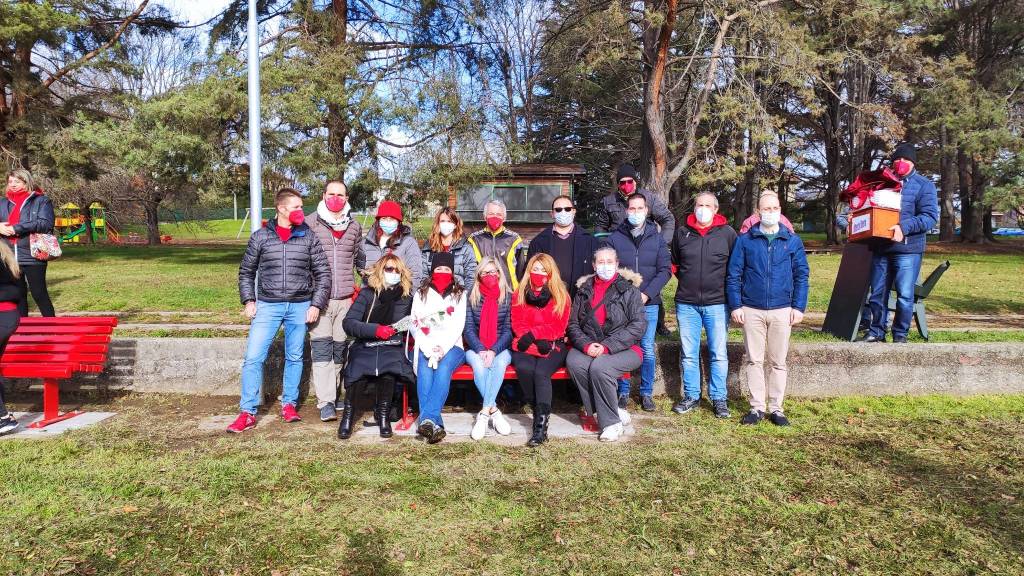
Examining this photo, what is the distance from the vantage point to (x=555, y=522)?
140 inches

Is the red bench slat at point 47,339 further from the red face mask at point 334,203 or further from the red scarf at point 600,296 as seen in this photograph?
the red scarf at point 600,296

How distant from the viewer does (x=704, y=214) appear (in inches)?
228

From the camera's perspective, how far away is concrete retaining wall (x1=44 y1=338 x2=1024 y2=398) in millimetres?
6074

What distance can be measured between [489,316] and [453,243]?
84cm

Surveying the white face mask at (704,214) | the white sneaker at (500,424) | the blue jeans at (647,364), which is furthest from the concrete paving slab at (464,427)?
the white face mask at (704,214)

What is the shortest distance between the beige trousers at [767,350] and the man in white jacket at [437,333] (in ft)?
8.06

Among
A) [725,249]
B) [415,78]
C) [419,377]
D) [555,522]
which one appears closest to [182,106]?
[415,78]

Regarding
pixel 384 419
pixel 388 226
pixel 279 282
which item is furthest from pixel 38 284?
pixel 384 419

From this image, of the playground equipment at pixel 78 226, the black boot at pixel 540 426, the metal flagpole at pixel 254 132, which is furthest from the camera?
the playground equipment at pixel 78 226

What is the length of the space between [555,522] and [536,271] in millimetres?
2317

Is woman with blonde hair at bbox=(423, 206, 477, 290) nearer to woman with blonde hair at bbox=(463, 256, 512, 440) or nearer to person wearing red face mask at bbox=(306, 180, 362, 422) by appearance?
woman with blonde hair at bbox=(463, 256, 512, 440)

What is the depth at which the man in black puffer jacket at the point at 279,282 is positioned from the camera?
5344 mm

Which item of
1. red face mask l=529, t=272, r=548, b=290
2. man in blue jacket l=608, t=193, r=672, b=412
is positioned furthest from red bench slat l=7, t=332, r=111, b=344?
man in blue jacket l=608, t=193, r=672, b=412

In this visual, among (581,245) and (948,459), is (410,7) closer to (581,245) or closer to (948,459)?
(581,245)
